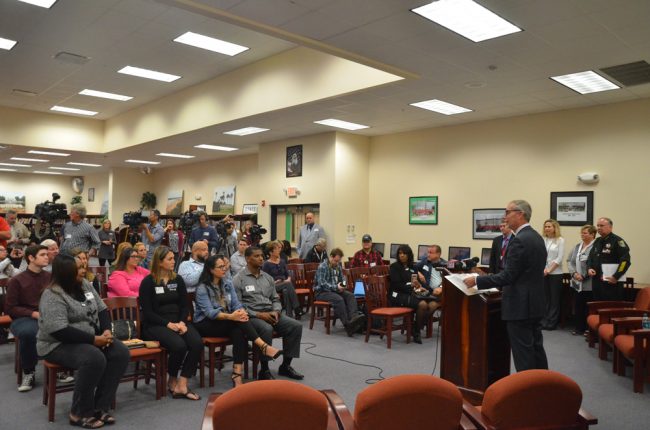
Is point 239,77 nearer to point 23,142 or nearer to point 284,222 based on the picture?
point 284,222

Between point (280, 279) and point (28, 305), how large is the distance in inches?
130

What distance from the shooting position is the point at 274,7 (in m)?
4.70

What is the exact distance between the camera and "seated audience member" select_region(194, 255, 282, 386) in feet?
14.9

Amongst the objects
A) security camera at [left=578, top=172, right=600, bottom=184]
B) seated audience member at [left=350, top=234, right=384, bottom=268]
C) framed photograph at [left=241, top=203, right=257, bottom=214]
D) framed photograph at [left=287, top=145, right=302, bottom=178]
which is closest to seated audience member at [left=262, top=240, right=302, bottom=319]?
seated audience member at [left=350, top=234, right=384, bottom=268]

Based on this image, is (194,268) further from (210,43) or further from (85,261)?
(210,43)

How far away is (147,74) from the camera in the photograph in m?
9.70

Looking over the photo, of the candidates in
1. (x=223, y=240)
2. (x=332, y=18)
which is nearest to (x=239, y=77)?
(x=223, y=240)

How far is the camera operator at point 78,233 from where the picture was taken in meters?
6.92

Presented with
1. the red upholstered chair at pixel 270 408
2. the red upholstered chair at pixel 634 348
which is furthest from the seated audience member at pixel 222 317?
the red upholstered chair at pixel 634 348

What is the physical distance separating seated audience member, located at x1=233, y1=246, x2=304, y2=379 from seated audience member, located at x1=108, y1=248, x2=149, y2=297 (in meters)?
1.05

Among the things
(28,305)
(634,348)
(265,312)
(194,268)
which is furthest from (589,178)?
(28,305)

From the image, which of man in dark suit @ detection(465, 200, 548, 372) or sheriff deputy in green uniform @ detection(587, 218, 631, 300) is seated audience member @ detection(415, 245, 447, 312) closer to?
sheriff deputy in green uniform @ detection(587, 218, 631, 300)

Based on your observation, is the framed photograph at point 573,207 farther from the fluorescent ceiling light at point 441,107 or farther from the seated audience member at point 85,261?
the seated audience member at point 85,261

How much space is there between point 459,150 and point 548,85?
283 cm
